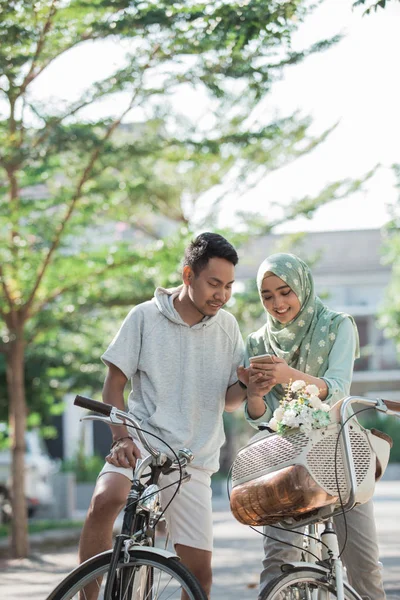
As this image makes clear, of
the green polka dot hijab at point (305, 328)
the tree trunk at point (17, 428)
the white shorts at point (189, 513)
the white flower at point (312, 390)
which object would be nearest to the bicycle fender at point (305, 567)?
the white flower at point (312, 390)

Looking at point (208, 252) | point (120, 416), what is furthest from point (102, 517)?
point (208, 252)

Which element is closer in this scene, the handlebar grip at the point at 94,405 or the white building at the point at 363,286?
the handlebar grip at the point at 94,405

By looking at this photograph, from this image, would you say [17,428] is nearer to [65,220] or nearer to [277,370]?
[65,220]

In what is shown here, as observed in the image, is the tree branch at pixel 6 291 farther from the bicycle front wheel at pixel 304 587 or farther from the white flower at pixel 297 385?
the bicycle front wheel at pixel 304 587

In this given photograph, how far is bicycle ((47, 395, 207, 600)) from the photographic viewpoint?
3938 millimetres

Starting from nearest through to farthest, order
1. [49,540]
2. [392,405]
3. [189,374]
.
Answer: [392,405], [189,374], [49,540]

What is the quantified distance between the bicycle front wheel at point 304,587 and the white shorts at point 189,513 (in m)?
0.71

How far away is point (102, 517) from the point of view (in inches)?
175

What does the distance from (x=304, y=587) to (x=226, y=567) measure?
256 inches

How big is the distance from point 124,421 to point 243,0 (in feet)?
14.0

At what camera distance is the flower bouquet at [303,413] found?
3.98 m

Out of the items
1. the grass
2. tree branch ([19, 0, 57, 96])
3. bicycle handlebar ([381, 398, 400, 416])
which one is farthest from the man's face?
the grass

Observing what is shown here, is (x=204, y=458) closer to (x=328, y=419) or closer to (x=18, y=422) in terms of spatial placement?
(x=328, y=419)

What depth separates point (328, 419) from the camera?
3.99 metres
